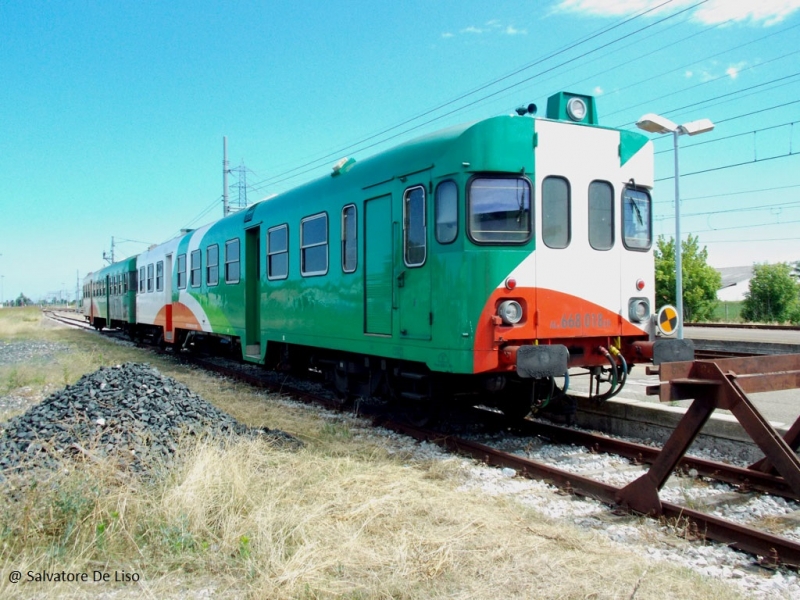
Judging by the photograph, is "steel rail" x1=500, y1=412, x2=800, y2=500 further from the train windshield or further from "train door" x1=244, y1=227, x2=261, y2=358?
"train door" x1=244, y1=227, x2=261, y2=358

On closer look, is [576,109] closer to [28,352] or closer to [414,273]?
[414,273]

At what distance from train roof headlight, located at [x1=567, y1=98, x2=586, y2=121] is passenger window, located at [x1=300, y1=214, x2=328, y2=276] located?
3513mm

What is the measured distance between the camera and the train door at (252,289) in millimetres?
11883

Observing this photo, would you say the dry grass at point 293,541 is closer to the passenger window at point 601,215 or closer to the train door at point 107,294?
the passenger window at point 601,215

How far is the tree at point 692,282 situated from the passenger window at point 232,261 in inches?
1607

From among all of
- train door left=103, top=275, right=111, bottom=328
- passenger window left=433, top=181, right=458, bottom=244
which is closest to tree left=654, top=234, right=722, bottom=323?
train door left=103, top=275, right=111, bottom=328

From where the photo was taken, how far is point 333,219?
861cm

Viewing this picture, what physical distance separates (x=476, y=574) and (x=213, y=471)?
2.17m

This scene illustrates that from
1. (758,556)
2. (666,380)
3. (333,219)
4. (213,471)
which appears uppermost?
(333,219)

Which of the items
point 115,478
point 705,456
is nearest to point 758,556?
point 705,456

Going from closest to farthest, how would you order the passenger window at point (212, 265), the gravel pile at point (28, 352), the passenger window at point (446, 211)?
1. the passenger window at point (446, 211)
2. the passenger window at point (212, 265)
3. the gravel pile at point (28, 352)

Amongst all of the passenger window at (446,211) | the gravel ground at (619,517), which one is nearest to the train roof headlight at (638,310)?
the gravel ground at (619,517)

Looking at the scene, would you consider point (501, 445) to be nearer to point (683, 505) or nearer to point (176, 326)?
point (683, 505)

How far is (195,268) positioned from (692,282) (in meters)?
42.9
